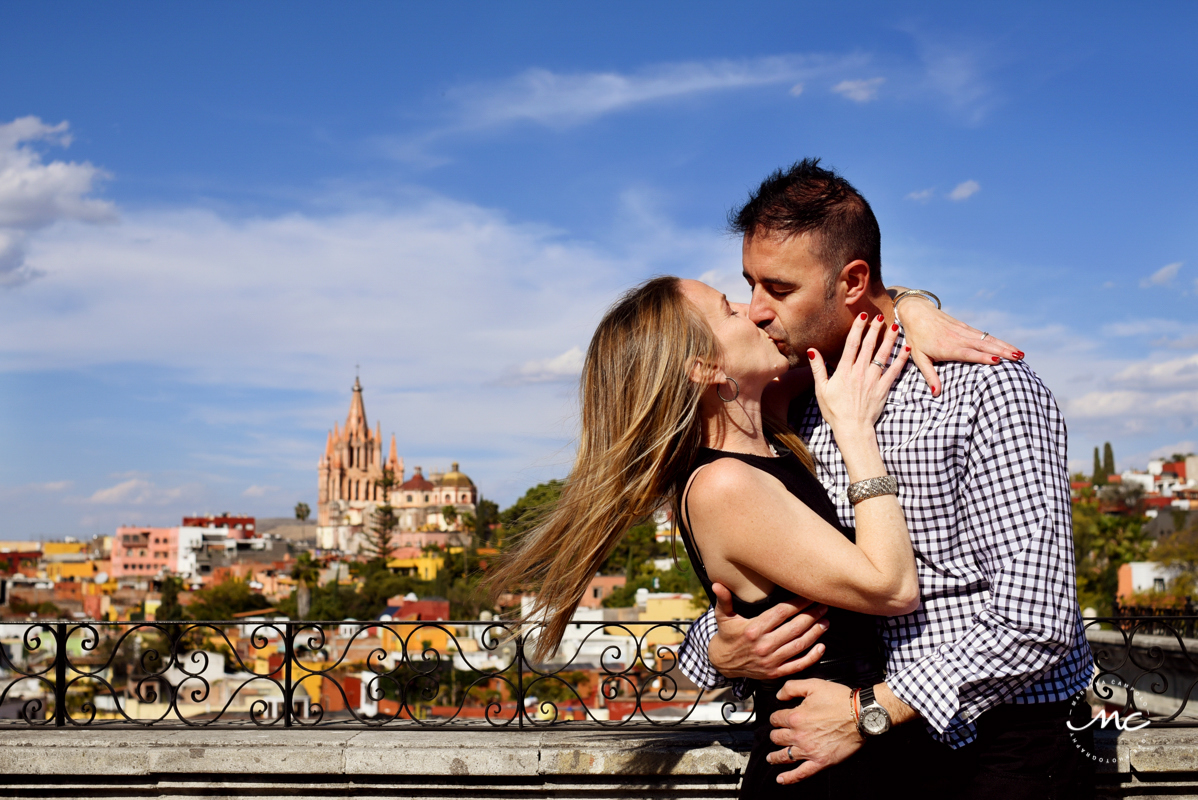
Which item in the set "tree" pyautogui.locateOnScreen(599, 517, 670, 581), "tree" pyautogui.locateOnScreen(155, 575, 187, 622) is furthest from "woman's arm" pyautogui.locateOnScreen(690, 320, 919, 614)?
"tree" pyautogui.locateOnScreen(155, 575, 187, 622)

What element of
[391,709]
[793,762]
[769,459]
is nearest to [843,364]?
[769,459]

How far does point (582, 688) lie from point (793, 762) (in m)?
33.7

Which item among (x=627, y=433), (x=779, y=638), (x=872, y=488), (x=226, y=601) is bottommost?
(x=226, y=601)

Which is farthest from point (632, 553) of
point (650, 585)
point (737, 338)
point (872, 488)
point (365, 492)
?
point (365, 492)

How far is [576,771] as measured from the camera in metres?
3.31

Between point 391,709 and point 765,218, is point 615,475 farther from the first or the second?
point 391,709

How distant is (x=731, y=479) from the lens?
2002 mm

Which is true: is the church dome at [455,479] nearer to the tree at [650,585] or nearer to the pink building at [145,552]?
the pink building at [145,552]

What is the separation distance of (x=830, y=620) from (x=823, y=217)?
98 centimetres

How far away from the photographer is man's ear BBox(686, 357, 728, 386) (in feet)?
7.17

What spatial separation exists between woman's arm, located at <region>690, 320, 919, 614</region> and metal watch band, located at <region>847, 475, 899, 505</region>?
13 millimetres

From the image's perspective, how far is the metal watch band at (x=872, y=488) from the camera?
6.39 feet

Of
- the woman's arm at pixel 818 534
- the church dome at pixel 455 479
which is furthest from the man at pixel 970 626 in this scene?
the church dome at pixel 455 479

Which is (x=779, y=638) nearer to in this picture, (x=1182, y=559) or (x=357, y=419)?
(x=1182, y=559)
